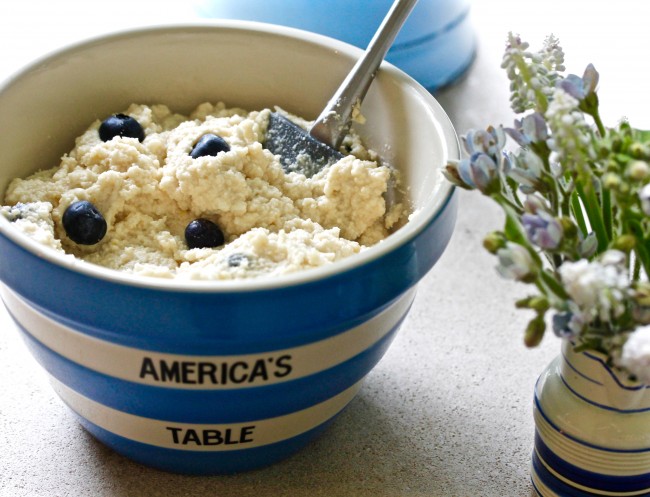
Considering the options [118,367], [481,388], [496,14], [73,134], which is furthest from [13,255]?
[496,14]

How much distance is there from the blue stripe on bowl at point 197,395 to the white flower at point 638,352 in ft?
0.78

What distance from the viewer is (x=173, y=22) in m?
1.00

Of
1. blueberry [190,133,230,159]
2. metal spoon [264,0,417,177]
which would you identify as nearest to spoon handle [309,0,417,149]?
metal spoon [264,0,417,177]

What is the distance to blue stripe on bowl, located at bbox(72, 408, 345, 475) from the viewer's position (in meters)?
0.82

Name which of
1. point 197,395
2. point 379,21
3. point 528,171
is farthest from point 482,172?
point 379,21

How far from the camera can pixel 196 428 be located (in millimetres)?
785

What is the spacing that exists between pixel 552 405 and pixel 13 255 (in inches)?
18.4

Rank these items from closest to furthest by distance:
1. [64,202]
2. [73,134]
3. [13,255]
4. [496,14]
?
[13,255] < [64,202] < [73,134] < [496,14]

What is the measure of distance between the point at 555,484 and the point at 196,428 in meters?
0.32

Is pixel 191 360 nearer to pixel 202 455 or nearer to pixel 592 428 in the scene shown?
pixel 202 455

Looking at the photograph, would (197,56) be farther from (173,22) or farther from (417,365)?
(417,365)

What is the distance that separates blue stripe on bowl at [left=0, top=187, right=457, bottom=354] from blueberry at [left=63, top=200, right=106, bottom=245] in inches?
4.3

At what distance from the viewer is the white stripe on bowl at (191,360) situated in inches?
28.5

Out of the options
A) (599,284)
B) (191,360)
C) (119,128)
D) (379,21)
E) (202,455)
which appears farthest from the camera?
(379,21)
